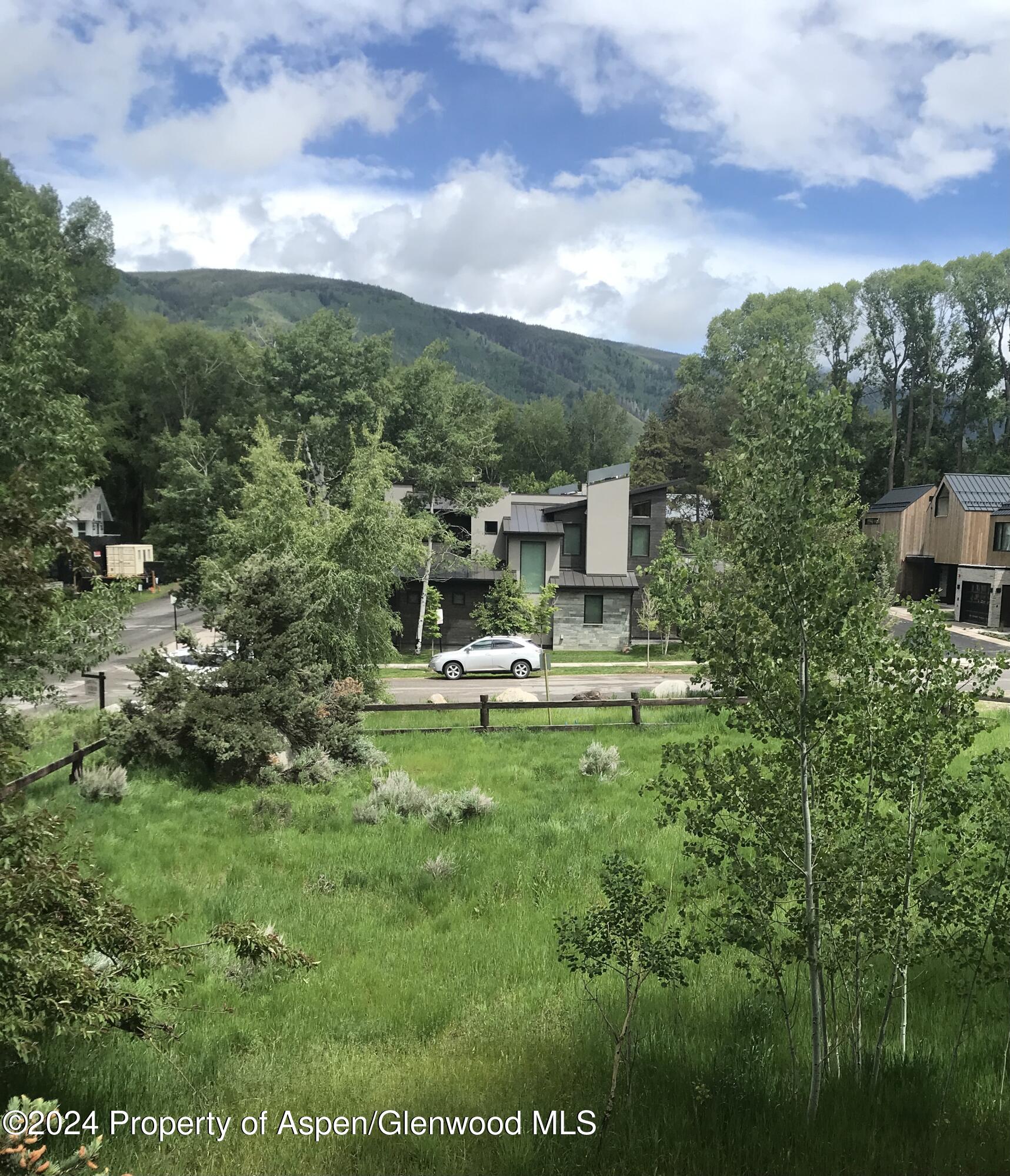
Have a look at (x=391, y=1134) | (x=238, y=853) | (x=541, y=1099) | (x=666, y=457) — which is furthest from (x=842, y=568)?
(x=666, y=457)

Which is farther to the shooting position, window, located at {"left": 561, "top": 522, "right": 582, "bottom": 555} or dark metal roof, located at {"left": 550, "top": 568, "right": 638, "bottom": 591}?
window, located at {"left": 561, "top": 522, "right": 582, "bottom": 555}

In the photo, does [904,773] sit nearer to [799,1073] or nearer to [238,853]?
[799,1073]

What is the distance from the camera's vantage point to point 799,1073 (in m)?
5.62

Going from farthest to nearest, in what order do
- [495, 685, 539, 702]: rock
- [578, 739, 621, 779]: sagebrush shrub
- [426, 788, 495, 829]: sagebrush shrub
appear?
[495, 685, 539, 702]: rock
[578, 739, 621, 779]: sagebrush shrub
[426, 788, 495, 829]: sagebrush shrub

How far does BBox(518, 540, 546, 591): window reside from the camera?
40.1 m

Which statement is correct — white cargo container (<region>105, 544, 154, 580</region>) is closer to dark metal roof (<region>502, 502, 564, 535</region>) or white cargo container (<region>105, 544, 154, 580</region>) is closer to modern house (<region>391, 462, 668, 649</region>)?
modern house (<region>391, 462, 668, 649</region>)

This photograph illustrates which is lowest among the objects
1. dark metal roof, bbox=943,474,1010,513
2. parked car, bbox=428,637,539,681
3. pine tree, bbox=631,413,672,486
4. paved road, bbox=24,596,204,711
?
paved road, bbox=24,596,204,711

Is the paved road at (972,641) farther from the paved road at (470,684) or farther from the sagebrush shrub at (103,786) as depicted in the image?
the sagebrush shrub at (103,786)

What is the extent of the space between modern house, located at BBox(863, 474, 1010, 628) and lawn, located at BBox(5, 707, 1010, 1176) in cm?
3890

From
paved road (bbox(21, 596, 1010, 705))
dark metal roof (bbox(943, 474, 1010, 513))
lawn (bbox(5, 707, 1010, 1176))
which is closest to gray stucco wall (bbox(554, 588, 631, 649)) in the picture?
paved road (bbox(21, 596, 1010, 705))

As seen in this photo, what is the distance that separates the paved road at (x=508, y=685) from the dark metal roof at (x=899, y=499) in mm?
28413

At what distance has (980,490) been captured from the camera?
4819 cm

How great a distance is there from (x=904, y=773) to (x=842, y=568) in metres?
1.44

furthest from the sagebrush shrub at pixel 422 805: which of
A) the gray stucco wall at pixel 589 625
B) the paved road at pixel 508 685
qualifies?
the gray stucco wall at pixel 589 625
